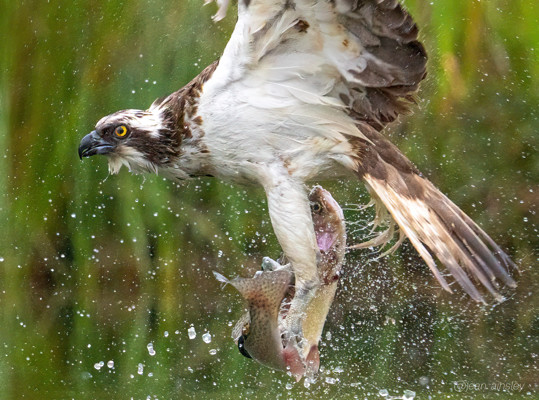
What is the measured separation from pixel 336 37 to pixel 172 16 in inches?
107

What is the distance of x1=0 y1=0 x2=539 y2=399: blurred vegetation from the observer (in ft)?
17.8

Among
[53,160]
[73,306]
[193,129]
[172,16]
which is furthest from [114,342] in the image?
[193,129]

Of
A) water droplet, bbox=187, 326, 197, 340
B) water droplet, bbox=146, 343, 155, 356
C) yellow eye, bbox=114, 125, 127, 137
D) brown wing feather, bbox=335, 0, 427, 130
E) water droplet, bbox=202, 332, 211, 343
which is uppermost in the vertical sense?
brown wing feather, bbox=335, 0, 427, 130

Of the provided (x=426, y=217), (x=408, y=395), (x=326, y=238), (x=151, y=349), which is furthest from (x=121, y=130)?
(x=408, y=395)

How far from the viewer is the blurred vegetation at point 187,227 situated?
5.44 meters

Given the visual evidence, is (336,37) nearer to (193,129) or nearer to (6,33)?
(193,129)

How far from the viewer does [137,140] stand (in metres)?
3.65

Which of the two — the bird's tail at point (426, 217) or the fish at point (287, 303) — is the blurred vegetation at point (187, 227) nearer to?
the fish at point (287, 303)

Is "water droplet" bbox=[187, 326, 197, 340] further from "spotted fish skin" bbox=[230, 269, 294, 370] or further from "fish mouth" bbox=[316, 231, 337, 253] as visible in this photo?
→ "spotted fish skin" bbox=[230, 269, 294, 370]

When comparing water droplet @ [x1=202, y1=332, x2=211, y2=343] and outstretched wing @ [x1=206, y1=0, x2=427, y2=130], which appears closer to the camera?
outstretched wing @ [x1=206, y1=0, x2=427, y2=130]

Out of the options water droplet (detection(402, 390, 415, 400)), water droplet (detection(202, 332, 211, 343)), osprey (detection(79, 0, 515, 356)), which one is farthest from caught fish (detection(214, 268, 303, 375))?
water droplet (detection(202, 332, 211, 343))

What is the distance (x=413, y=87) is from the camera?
348 cm

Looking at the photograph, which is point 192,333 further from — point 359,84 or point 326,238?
point 359,84

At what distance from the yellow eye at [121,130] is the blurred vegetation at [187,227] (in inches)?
81.1
